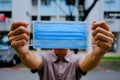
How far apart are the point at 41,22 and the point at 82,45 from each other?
0.28 metres

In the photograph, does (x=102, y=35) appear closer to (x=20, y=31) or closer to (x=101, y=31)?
(x=101, y=31)

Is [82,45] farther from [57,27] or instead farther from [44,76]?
[44,76]

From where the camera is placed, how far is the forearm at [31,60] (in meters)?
2.28

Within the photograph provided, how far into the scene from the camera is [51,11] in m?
33.2

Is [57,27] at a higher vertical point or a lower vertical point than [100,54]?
higher

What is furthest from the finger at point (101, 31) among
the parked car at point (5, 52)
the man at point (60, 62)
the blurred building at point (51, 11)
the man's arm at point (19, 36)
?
the blurred building at point (51, 11)

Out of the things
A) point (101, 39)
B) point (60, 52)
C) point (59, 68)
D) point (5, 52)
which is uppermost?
point (101, 39)

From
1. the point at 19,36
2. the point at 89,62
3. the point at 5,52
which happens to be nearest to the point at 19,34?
the point at 19,36

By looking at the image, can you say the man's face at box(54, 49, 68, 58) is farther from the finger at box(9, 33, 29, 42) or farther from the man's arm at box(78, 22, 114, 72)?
the finger at box(9, 33, 29, 42)

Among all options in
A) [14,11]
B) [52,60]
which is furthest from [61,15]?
[52,60]

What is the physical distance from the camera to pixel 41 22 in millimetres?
2227

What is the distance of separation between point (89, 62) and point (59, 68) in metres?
0.20

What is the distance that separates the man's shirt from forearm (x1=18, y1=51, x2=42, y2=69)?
0.05 metres

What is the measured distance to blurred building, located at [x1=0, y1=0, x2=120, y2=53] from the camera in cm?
2947
